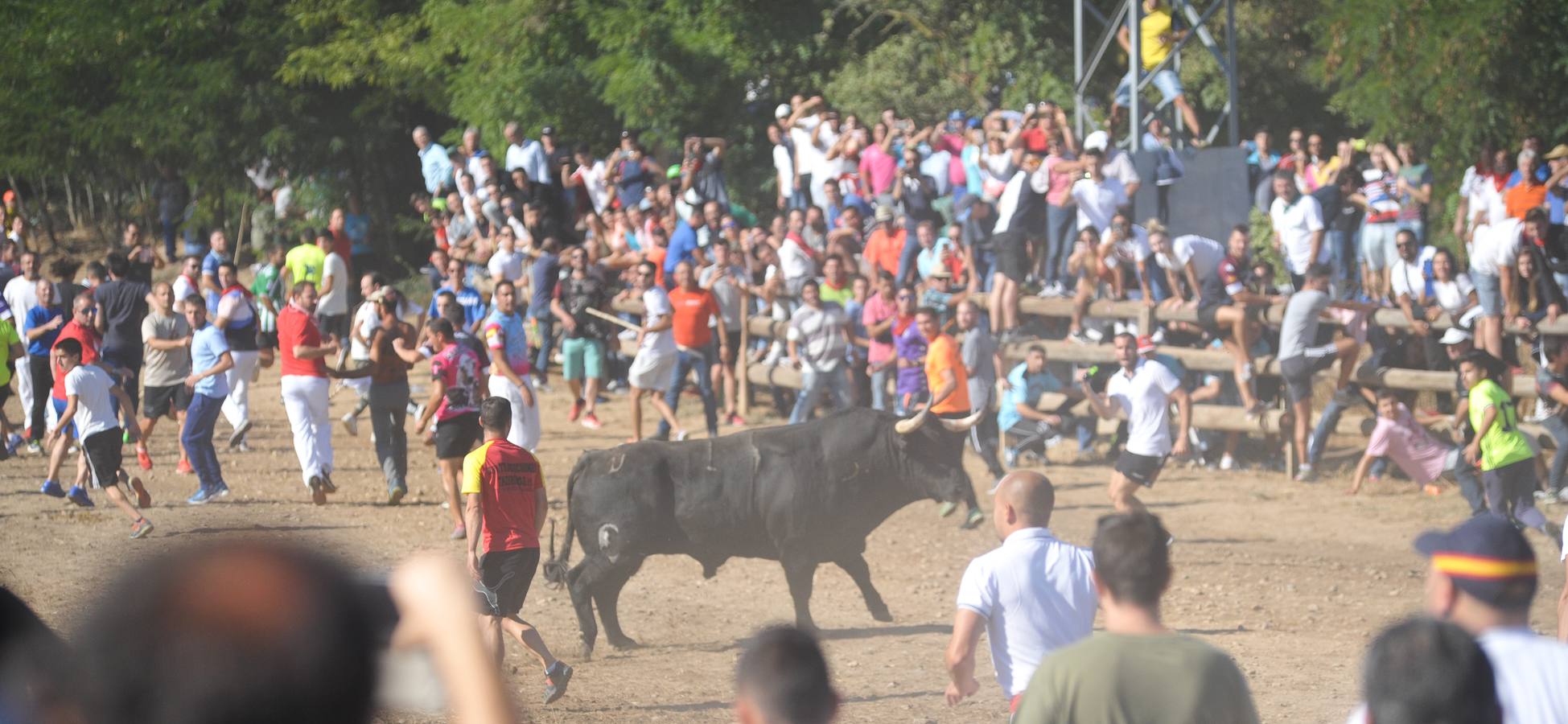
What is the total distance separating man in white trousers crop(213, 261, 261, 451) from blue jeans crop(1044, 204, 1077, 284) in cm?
856

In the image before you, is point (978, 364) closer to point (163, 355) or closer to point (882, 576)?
point (882, 576)

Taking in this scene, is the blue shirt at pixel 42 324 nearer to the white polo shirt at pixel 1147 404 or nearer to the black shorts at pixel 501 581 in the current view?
the black shorts at pixel 501 581

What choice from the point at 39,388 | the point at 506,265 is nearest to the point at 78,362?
the point at 39,388

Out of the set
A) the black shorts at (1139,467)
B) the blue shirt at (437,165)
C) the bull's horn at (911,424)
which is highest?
the blue shirt at (437,165)

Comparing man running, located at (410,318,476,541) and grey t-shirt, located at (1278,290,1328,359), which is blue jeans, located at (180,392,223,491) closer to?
man running, located at (410,318,476,541)

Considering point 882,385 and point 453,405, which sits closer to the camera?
point 453,405

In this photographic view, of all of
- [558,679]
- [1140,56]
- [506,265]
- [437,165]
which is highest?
[1140,56]

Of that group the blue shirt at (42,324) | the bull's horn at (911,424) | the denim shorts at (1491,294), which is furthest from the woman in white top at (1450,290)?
the blue shirt at (42,324)

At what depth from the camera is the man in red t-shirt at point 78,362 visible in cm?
1298

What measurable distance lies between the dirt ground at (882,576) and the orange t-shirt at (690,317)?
1.76 meters

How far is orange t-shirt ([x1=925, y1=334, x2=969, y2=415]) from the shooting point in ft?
48.8

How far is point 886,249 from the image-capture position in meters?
19.1

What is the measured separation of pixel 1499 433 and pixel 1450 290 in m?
3.99

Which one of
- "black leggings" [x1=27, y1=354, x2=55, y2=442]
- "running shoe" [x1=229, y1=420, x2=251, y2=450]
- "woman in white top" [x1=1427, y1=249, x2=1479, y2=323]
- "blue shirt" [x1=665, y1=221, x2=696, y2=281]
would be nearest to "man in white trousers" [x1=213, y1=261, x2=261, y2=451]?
"running shoe" [x1=229, y1=420, x2=251, y2=450]
